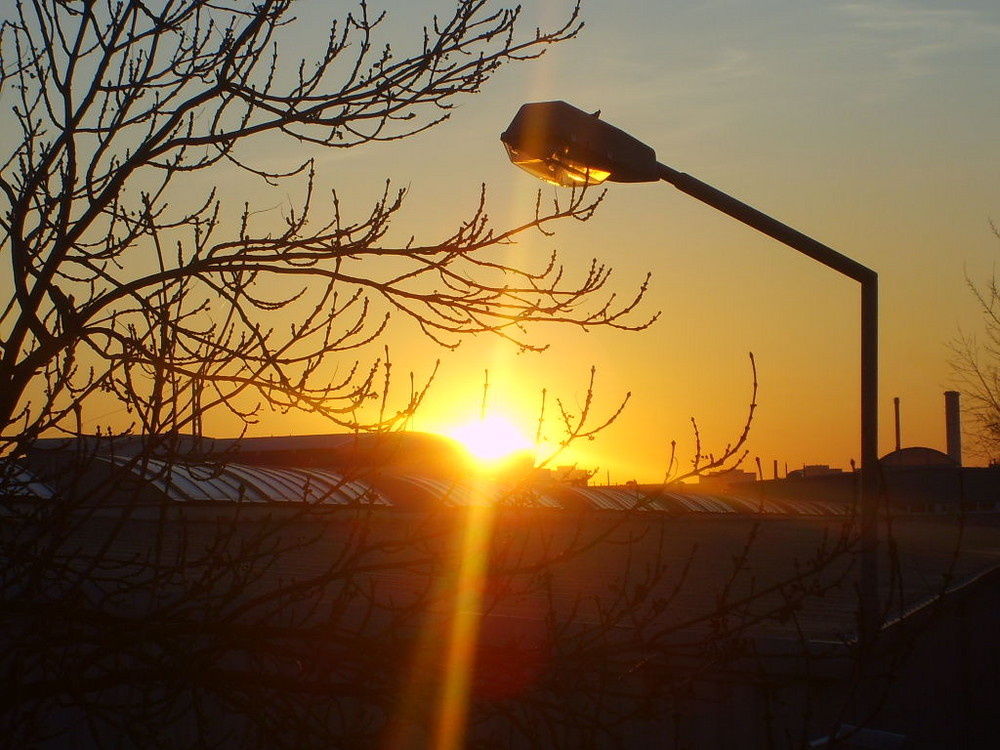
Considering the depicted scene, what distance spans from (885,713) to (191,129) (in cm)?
537

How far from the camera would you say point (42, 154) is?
4.95 m

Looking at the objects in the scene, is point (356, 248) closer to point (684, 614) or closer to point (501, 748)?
point (501, 748)

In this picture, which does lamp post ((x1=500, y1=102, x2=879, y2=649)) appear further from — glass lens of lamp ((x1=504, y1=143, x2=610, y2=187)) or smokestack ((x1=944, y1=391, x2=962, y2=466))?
smokestack ((x1=944, y1=391, x2=962, y2=466))

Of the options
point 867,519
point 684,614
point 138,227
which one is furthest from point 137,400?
point 684,614

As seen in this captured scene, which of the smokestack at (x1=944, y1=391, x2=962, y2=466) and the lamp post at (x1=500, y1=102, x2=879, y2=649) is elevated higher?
the smokestack at (x1=944, y1=391, x2=962, y2=466)

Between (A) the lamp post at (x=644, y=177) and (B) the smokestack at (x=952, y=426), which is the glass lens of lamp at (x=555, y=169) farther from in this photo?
(B) the smokestack at (x=952, y=426)

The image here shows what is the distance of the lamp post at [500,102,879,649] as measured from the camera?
497cm

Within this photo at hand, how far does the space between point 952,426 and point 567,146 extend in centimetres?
5103

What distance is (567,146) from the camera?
521 centimetres

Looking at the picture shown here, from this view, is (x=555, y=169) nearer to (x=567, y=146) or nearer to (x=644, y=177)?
(x=567, y=146)

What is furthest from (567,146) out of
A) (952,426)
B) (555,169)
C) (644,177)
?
(952,426)

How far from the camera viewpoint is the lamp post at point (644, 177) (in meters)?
4.97

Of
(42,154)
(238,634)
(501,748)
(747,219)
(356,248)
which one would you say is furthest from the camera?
(747,219)

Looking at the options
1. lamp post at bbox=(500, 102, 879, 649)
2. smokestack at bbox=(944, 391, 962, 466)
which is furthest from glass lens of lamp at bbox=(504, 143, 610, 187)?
smokestack at bbox=(944, 391, 962, 466)
